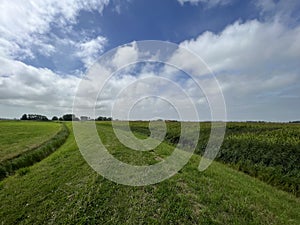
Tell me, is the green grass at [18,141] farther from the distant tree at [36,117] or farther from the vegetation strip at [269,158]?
the distant tree at [36,117]

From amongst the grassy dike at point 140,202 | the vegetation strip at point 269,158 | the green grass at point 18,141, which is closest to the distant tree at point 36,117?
the green grass at point 18,141

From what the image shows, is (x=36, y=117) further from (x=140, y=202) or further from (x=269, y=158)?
(x=140, y=202)

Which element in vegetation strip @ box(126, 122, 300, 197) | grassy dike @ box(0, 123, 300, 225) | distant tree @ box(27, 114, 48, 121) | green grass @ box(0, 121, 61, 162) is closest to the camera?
grassy dike @ box(0, 123, 300, 225)

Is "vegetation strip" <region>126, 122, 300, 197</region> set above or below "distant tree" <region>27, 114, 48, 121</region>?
below

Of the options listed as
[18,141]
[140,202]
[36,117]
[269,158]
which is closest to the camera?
[140,202]

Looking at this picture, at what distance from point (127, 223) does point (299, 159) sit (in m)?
10.5

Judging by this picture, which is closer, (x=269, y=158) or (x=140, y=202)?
(x=140, y=202)

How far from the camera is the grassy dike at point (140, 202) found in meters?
6.81

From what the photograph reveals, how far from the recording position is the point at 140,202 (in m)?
7.69

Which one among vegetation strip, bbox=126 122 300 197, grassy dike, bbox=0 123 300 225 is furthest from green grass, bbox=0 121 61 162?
vegetation strip, bbox=126 122 300 197

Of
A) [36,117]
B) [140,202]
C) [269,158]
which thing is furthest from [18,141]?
[36,117]

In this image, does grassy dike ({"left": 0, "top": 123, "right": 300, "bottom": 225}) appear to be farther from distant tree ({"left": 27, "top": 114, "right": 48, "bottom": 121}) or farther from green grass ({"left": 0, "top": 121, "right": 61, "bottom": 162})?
distant tree ({"left": 27, "top": 114, "right": 48, "bottom": 121})

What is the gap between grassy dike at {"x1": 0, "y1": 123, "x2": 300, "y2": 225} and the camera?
22.4 ft

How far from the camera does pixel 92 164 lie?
1183cm
